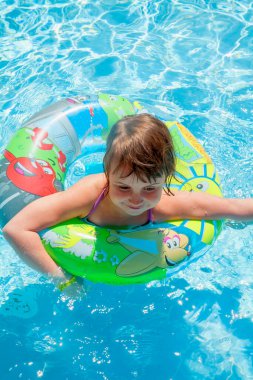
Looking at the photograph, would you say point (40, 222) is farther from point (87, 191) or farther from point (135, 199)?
point (135, 199)

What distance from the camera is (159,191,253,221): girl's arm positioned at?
10.7ft

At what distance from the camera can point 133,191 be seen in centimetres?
283

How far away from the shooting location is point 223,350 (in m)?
3.43

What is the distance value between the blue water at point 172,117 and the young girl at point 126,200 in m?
0.62

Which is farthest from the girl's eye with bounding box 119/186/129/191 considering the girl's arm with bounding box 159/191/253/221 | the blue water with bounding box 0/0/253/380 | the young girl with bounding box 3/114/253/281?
the blue water with bounding box 0/0/253/380

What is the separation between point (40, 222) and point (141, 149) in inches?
32.3

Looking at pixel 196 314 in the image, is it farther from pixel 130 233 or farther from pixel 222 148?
pixel 222 148

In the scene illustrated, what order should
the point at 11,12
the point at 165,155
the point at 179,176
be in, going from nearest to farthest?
1. the point at 165,155
2. the point at 179,176
3. the point at 11,12

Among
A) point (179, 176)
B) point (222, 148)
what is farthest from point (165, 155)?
point (222, 148)

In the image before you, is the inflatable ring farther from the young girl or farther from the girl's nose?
the girl's nose

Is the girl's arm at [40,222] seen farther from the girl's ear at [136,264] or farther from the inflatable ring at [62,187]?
the girl's ear at [136,264]

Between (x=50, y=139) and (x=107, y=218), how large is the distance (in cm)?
85

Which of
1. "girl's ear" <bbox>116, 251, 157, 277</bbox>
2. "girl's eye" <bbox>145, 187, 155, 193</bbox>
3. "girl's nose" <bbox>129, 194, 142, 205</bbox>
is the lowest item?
"girl's ear" <bbox>116, 251, 157, 277</bbox>

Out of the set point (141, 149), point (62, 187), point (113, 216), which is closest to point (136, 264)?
point (113, 216)
